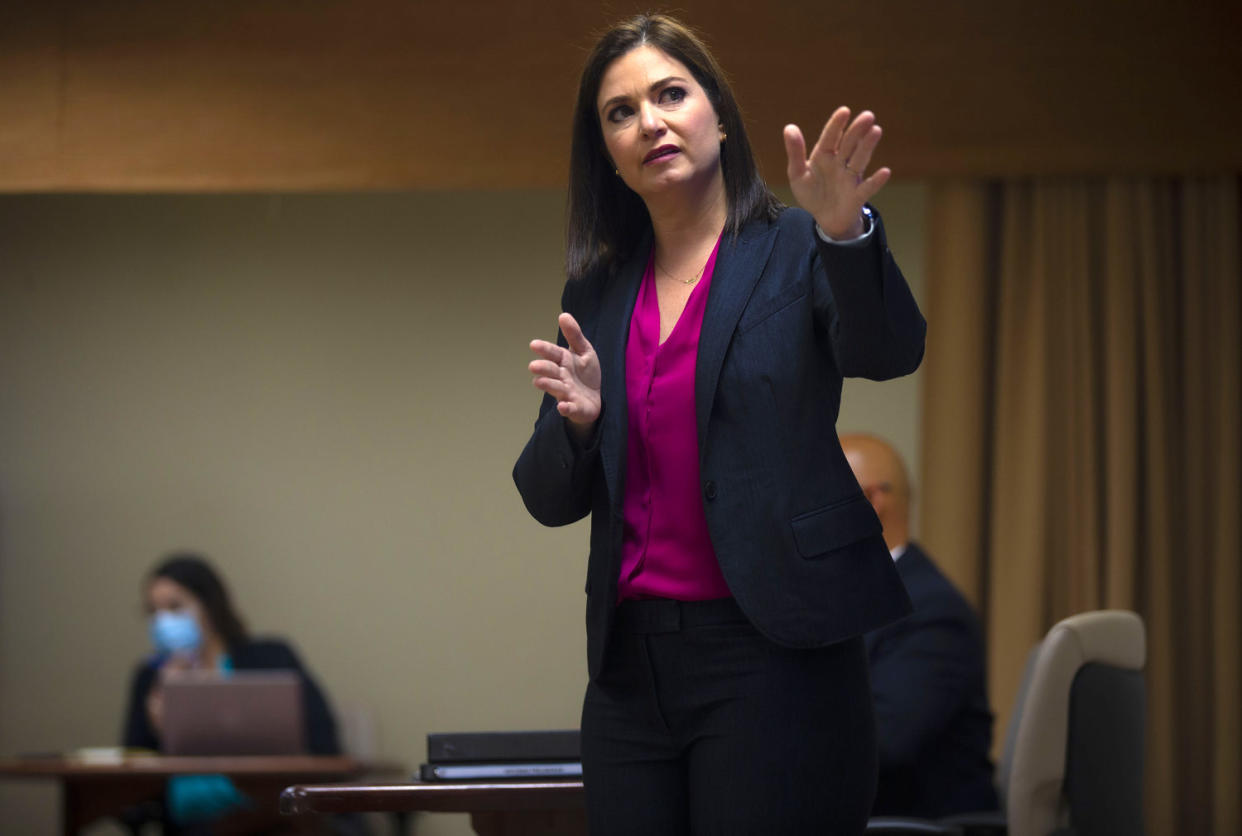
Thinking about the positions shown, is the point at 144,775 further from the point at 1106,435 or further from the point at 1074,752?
the point at 1106,435

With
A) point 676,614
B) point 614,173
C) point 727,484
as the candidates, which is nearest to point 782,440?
point 727,484

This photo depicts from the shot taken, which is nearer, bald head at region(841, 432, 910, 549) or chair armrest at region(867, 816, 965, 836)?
chair armrest at region(867, 816, 965, 836)

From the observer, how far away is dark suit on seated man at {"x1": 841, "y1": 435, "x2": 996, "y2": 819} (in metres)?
2.51

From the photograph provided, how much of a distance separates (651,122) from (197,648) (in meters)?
3.59

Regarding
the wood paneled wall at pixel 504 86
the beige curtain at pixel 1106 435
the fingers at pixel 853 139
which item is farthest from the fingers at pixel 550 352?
the beige curtain at pixel 1106 435

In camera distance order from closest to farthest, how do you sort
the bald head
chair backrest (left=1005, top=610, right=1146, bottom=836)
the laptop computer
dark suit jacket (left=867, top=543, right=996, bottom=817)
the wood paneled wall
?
chair backrest (left=1005, top=610, right=1146, bottom=836)
dark suit jacket (left=867, top=543, right=996, bottom=817)
the bald head
the laptop computer
the wood paneled wall

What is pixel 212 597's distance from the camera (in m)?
4.63

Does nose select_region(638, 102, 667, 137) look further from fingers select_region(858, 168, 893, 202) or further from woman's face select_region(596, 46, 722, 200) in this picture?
fingers select_region(858, 168, 893, 202)

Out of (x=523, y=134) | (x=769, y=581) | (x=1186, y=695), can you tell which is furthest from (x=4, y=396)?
(x=769, y=581)

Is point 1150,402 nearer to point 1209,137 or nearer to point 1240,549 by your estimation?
point 1240,549

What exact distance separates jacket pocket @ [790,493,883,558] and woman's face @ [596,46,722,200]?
40 centimetres

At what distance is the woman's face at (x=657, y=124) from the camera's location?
1455mm

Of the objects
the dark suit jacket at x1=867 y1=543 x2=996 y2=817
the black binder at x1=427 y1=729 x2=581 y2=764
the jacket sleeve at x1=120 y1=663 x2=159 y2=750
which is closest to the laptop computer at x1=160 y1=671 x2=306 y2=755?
the jacket sleeve at x1=120 y1=663 x2=159 y2=750

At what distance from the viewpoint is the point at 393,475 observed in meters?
5.36
